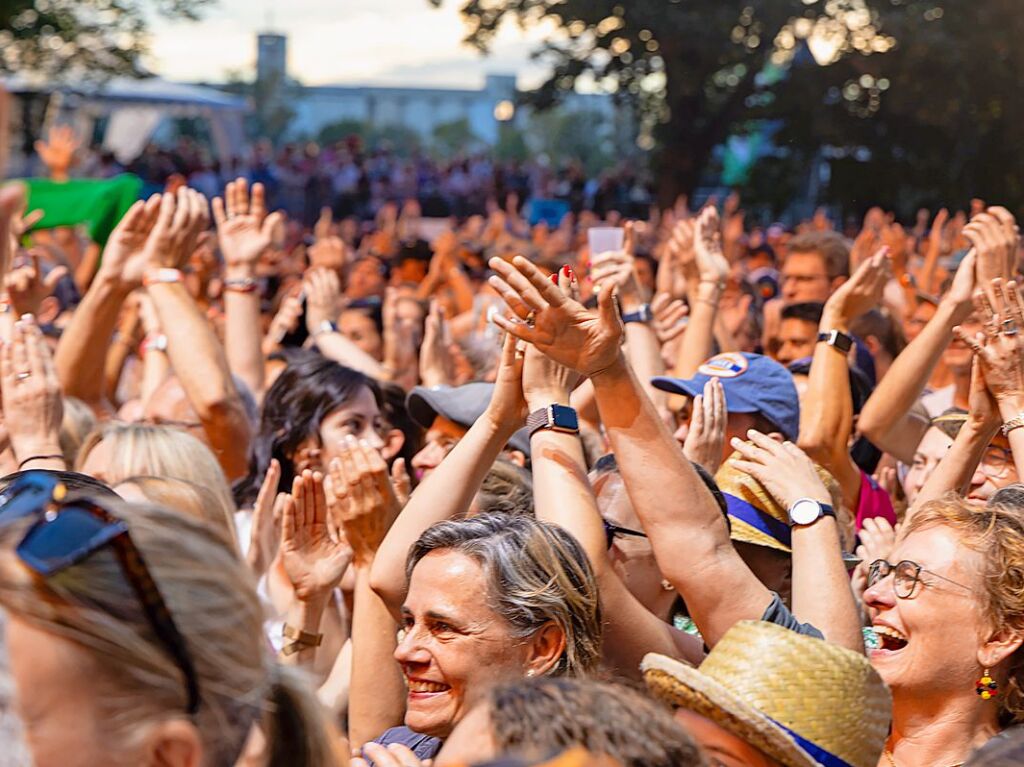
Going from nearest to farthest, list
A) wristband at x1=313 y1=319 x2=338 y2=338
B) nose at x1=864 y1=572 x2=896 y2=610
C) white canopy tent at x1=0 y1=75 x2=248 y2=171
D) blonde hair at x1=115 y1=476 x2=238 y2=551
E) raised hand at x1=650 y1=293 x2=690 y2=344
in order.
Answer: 1. nose at x1=864 y1=572 x2=896 y2=610
2. blonde hair at x1=115 y1=476 x2=238 y2=551
3. raised hand at x1=650 y1=293 x2=690 y2=344
4. wristband at x1=313 y1=319 x2=338 y2=338
5. white canopy tent at x1=0 y1=75 x2=248 y2=171

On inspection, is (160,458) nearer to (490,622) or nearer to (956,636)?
(490,622)

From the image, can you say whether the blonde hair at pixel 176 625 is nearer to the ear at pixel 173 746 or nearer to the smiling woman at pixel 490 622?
the ear at pixel 173 746

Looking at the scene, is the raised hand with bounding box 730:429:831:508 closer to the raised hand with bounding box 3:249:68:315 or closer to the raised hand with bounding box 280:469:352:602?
the raised hand with bounding box 280:469:352:602

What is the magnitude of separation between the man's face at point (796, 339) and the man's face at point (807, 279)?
94 cm

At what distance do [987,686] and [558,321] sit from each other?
1.15 m

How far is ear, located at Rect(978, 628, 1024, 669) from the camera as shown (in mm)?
3160

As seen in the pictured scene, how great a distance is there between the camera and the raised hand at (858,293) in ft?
17.1

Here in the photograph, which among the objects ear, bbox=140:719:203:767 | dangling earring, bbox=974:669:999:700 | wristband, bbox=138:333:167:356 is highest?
ear, bbox=140:719:203:767

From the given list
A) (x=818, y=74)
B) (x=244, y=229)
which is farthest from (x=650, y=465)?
(x=818, y=74)

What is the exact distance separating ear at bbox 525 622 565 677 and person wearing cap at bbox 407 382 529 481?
1631 millimetres

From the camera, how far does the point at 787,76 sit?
78.8 feet

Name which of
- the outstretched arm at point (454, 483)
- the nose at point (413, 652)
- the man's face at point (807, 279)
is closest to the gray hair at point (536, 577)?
the nose at point (413, 652)

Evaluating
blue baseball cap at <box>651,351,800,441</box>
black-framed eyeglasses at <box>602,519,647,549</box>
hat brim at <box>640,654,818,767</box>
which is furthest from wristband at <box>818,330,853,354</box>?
hat brim at <box>640,654,818,767</box>

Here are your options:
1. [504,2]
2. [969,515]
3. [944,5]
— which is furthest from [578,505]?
[504,2]
